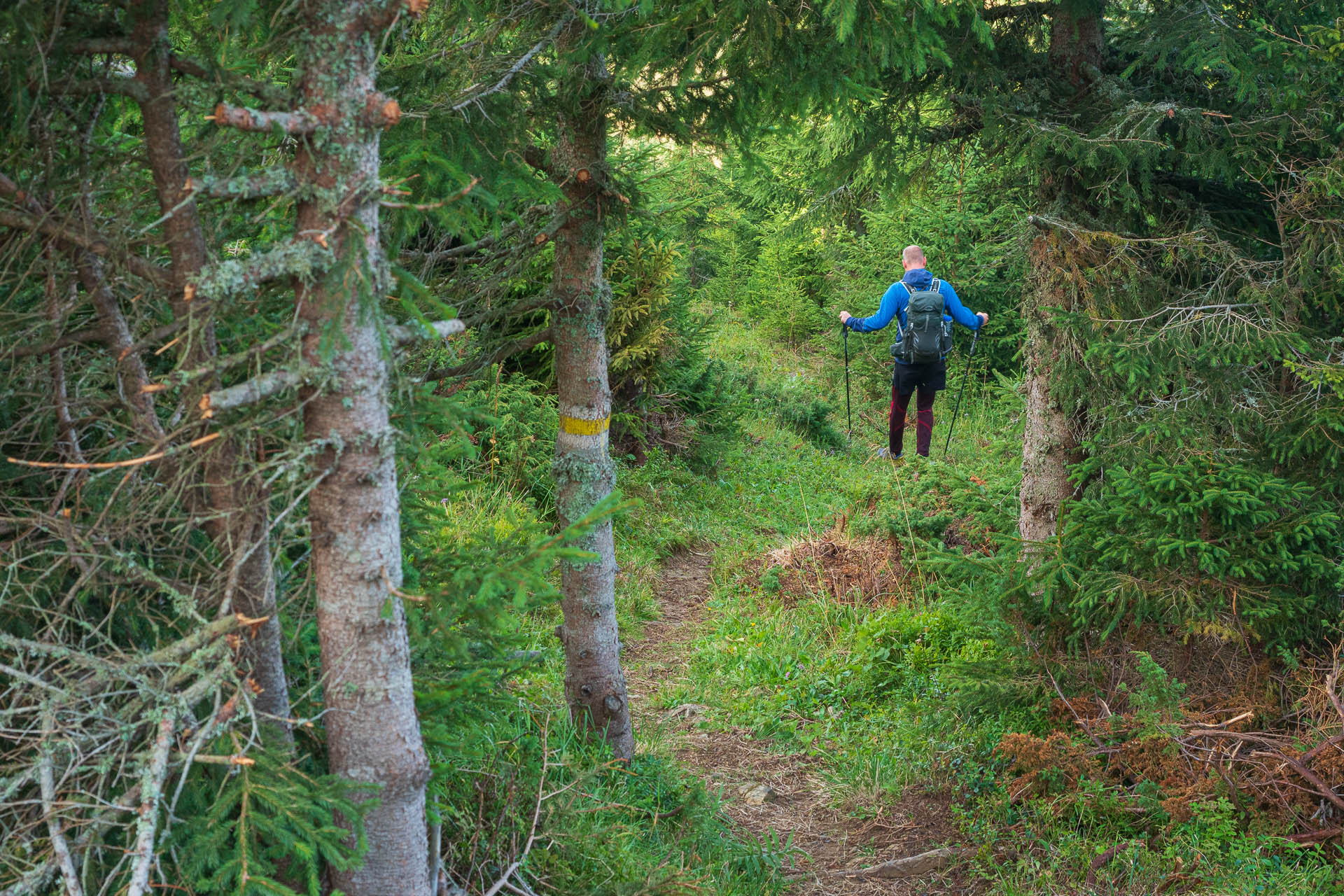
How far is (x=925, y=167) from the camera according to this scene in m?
7.89

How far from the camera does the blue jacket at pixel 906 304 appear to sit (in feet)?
29.9

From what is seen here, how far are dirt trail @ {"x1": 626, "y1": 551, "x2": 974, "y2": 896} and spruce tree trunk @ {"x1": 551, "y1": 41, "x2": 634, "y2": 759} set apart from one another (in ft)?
3.11

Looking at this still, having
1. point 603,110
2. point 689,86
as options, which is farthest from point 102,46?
point 689,86

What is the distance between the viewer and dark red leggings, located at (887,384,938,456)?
32.5ft

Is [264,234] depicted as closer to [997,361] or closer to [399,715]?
[399,715]

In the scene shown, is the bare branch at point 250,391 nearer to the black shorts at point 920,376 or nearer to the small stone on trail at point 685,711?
the small stone on trail at point 685,711

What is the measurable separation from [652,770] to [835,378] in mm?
11986

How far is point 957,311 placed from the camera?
9070mm

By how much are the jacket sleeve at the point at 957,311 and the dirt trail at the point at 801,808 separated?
432 centimetres

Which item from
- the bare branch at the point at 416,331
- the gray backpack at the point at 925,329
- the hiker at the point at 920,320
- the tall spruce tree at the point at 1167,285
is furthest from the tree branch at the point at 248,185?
the gray backpack at the point at 925,329

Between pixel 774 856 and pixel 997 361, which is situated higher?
pixel 997 361

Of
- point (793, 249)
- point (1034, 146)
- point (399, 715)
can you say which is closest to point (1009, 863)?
point (399, 715)

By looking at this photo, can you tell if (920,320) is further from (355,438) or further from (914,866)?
(355,438)

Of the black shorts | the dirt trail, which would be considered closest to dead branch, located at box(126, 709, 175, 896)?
the dirt trail
